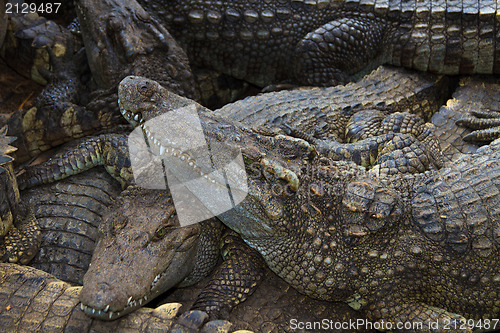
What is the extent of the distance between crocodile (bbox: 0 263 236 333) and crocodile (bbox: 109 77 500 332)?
0.48m

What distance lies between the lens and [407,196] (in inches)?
92.2

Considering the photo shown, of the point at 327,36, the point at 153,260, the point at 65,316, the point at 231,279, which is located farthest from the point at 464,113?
the point at 65,316

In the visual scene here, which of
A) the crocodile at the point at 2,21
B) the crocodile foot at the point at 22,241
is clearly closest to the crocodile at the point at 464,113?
the crocodile foot at the point at 22,241

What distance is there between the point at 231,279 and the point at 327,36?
2.26m

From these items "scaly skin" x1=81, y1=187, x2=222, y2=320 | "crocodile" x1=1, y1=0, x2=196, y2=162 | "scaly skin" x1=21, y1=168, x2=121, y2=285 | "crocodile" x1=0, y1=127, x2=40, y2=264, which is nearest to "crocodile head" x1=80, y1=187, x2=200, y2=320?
"scaly skin" x1=81, y1=187, x2=222, y2=320

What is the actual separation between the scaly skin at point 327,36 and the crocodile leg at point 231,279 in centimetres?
186

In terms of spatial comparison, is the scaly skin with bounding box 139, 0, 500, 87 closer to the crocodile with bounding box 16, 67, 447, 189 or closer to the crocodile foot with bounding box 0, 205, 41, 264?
the crocodile with bounding box 16, 67, 447, 189

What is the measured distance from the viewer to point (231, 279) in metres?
2.31

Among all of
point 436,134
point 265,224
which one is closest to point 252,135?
point 265,224

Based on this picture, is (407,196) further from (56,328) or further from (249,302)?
(56,328)

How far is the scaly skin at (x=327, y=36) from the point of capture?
141 inches

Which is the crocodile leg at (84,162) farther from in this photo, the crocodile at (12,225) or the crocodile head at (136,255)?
the crocodile head at (136,255)

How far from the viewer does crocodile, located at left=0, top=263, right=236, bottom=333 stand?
1967mm

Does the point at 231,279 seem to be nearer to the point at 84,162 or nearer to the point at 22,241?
the point at 22,241
